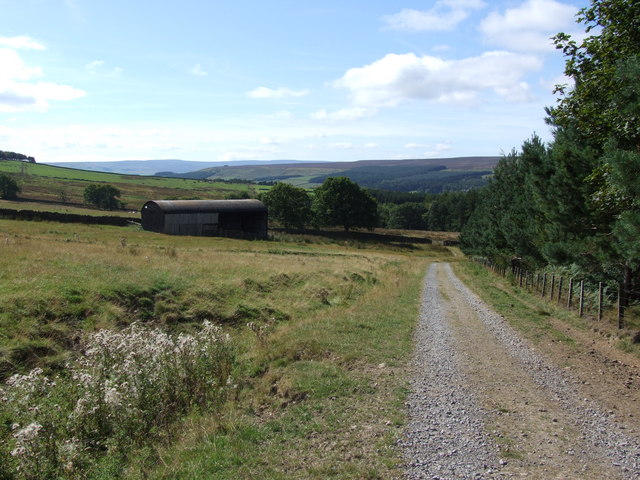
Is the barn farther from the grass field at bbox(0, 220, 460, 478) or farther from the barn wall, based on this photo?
the grass field at bbox(0, 220, 460, 478)

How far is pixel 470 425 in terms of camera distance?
7.46 m

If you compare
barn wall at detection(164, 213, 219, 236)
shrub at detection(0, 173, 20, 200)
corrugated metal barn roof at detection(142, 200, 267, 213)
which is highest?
shrub at detection(0, 173, 20, 200)

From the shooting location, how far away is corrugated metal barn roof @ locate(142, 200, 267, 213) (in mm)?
65250

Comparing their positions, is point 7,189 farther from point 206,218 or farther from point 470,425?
point 470,425

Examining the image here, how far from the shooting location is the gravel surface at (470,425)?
240 inches

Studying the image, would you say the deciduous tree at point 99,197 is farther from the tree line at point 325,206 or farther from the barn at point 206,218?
the barn at point 206,218

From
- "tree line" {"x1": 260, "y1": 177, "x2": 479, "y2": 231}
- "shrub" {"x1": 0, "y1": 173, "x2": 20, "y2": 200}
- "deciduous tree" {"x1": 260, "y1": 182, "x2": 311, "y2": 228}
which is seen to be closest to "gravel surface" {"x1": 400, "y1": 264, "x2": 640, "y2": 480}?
"tree line" {"x1": 260, "y1": 177, "x2": 479, "y2": 231}

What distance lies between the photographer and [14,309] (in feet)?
43.4

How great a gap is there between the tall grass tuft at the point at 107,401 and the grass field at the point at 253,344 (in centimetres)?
48

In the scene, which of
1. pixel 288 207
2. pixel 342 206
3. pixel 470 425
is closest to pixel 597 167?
pixel 470 425

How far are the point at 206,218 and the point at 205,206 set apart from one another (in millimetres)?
1894

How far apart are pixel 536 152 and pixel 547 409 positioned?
20.0 meters

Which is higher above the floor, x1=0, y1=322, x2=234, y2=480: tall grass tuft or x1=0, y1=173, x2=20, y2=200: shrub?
x1=0, y1=173, x2=20, y2=200: shrub

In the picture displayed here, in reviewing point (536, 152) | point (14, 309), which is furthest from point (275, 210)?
point (14, 309)
